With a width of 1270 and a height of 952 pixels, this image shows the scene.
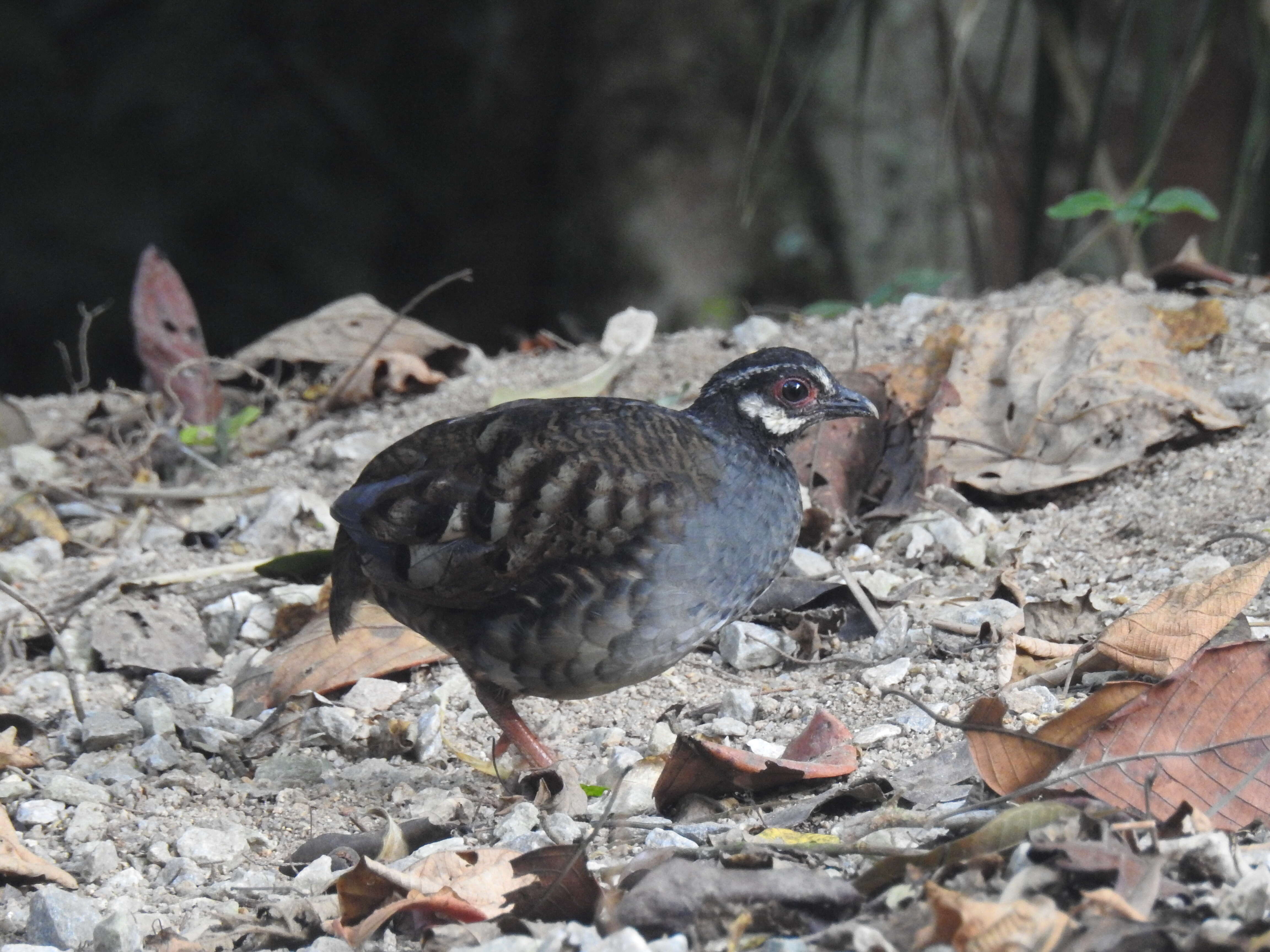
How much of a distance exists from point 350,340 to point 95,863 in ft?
10.9

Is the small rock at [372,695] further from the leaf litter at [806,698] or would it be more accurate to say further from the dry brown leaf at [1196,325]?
the dry brown leaf at [1196,325]

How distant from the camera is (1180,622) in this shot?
3.11 m

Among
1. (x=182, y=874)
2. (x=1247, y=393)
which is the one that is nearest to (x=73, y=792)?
(x=182, y=874)

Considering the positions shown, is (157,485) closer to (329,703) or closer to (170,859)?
(329,703)

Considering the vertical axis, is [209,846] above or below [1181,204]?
below

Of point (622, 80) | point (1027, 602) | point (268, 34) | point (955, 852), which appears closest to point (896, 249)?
point (622, 80)

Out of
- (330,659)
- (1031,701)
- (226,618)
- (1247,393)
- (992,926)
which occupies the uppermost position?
(992,926)

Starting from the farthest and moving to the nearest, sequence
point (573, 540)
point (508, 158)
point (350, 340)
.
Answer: point (508, 158) → point (350, 340) → point (573, 540)

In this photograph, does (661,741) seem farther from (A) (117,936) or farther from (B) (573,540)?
(A) (117,936)

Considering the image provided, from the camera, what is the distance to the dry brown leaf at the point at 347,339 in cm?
588

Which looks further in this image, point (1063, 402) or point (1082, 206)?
point (1082, 206)

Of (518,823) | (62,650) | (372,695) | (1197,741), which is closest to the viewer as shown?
(1197,741)

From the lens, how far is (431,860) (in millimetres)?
2555

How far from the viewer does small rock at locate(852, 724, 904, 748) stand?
3.14 metres
